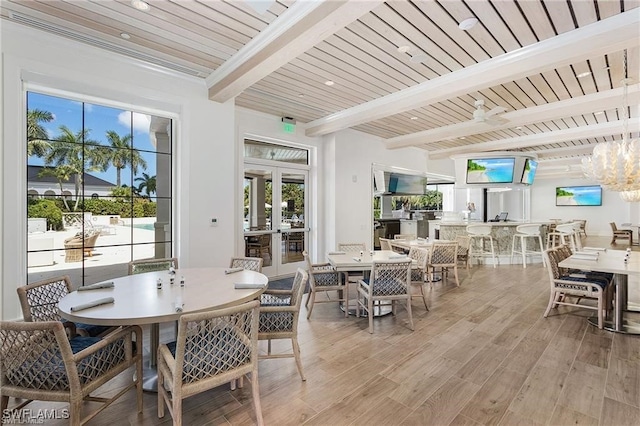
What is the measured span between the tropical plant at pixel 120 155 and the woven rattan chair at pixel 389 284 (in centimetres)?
336

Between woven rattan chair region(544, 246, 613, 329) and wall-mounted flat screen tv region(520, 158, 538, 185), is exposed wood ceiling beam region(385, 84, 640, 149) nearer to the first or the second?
woven rattan chair region(544, 246, 613, 329)

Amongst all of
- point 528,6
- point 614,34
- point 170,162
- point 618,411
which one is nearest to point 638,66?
point 614,34

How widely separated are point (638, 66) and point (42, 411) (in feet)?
22.5

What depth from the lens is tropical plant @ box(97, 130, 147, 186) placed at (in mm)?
3841

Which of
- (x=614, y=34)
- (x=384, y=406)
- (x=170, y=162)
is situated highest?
(x=614, y=34)

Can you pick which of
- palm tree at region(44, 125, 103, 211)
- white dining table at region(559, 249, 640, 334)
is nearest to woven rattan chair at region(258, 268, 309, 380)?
palm tree at region(44, 125, 103, 211)

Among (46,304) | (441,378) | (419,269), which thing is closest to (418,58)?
(419,269)

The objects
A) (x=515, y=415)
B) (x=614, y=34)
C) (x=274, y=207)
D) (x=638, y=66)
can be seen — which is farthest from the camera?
(x=274, y=207)

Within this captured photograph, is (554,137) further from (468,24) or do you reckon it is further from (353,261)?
(353,261)

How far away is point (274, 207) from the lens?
19.9 ft

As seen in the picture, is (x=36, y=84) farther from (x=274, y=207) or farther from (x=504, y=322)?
(x=504, y=322)

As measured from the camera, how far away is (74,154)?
359 centimetres

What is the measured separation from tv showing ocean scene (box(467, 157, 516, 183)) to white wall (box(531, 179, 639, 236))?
8932 mm

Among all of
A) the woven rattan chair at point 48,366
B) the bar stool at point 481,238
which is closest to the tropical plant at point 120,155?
the woven rattan chair at point 48,366
